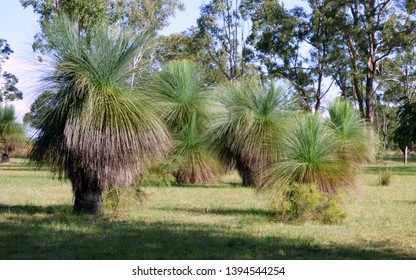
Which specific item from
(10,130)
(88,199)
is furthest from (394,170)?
(88,199)

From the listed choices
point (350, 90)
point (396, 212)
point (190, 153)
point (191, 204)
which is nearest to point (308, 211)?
point (396, 212)

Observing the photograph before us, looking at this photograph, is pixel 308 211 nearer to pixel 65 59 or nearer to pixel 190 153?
pixel 65 59

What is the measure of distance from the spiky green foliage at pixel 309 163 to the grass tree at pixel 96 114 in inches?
88.0

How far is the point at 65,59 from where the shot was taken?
1080 centimetres

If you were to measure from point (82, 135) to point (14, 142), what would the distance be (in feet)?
95.2

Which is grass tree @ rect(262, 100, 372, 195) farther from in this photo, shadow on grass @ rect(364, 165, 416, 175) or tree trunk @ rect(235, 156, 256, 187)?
shadow on grass @ rect(364, 165, 416, 175)

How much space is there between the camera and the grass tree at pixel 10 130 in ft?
120

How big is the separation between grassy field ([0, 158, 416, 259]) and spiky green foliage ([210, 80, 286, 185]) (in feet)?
13.4

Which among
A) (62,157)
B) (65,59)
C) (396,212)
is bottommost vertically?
(396,212)

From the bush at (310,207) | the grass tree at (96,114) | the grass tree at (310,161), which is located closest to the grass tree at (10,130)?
the grass tree at (96,114)

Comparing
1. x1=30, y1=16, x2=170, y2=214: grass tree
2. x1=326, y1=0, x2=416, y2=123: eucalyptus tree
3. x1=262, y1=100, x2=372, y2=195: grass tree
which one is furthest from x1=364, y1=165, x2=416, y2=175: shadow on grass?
x1=30, y1=16, x2=170, y2=214: grass tree

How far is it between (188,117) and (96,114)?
10493 mm

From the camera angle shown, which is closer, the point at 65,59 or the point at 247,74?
the point at 65,59

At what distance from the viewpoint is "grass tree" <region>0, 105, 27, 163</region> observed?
1446 inches
